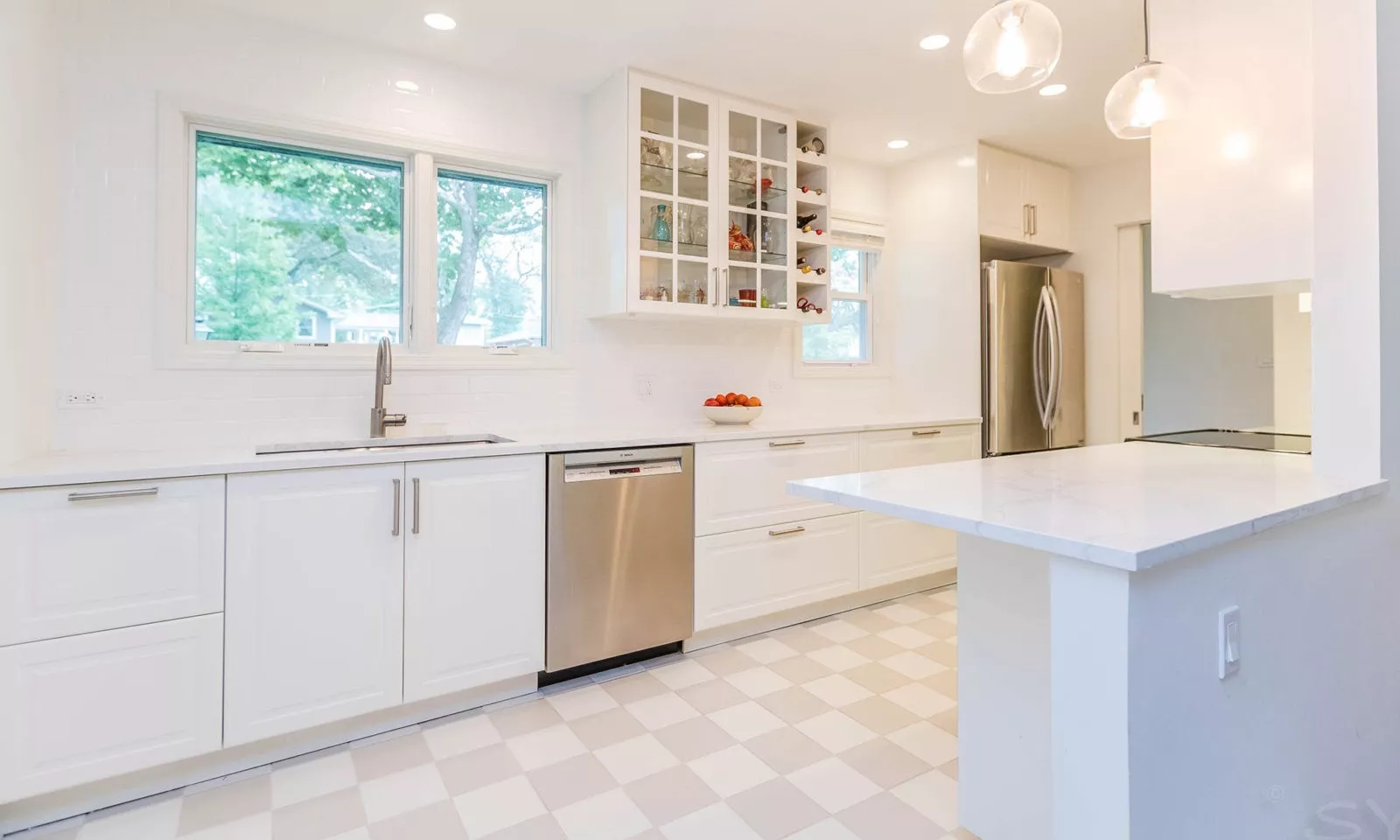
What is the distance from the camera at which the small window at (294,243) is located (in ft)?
8.46

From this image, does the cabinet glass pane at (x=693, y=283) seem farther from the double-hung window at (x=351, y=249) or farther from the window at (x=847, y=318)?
the window at (x=847, y=318)

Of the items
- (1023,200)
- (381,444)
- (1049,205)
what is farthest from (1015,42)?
(1049,205)

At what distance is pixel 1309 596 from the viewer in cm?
142

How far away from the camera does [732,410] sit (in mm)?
3320

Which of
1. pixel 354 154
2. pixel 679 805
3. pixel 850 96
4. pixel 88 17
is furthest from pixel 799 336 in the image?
pixel 88 17

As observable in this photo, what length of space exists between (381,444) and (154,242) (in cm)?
101

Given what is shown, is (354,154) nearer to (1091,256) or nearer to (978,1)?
(978,1)

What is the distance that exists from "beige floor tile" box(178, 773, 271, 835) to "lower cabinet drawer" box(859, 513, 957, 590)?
2.54 metres

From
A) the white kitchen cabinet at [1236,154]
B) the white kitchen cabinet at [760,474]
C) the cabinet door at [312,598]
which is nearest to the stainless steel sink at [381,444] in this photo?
the cabinet door at [312,598]

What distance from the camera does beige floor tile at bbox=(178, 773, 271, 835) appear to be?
1.83 meters

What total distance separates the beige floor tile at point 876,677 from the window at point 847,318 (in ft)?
6.24

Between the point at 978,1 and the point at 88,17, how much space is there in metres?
3.03

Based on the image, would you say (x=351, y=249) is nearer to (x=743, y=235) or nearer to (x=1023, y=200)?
(x=743, y=235)

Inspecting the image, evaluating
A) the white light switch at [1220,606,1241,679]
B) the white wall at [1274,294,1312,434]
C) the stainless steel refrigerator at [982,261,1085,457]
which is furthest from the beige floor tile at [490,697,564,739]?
the white wall at [1274,294,1312,434]
